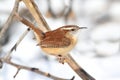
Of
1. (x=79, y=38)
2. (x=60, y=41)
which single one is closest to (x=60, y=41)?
(x=60, y=41)

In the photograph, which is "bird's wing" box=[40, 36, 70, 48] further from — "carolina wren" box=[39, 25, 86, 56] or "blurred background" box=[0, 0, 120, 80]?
"blurred background" box=[0, 0, 120, 80]

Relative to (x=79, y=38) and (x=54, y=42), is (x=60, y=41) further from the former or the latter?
(x=79, y=38)

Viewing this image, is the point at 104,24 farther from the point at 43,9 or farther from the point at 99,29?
the point at 43,9

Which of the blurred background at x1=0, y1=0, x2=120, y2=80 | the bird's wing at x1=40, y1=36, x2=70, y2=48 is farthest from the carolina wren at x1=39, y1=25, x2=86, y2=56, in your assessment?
the blurred background at x1=0, y1=0, x2=120, y2=80

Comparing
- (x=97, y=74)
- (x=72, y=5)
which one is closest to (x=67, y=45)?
(x=97, y=74)

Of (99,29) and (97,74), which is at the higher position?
(99,29)

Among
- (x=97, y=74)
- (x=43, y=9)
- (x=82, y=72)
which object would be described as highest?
(x=43, y=9)
